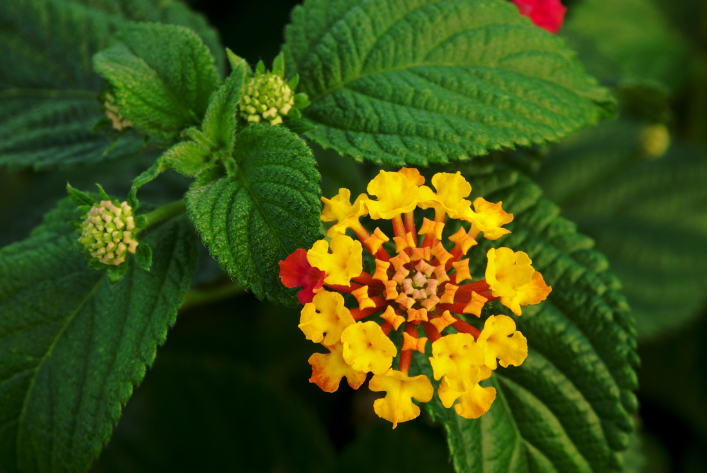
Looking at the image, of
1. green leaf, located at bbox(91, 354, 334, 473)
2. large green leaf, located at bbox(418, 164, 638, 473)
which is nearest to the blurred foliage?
green leaf, located at bbox(91, 354, 334, 473)

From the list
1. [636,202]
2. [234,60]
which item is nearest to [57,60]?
[234,60]

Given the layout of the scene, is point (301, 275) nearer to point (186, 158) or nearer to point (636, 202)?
point (186, 158)

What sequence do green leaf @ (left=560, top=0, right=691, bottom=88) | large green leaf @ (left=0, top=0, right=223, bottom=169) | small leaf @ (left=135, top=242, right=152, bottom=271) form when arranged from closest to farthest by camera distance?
small leaf @ (left=135, top=242, right=152, bottom=271)
large green leaf @ (left=0, top=0, right=223, bottom=169)
green leaf @ (left=560, top=0, right=691, bottom=88)

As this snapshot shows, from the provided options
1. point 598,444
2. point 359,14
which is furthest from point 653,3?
point 598,444

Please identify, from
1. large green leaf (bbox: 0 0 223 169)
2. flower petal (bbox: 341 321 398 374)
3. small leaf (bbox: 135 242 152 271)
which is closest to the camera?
flower petal (bbox: 341 321 398 374)

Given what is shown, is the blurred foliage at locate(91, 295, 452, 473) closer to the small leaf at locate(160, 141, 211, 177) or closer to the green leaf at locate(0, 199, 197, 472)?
the green leaf at locate(0, 199, 197, 472)
